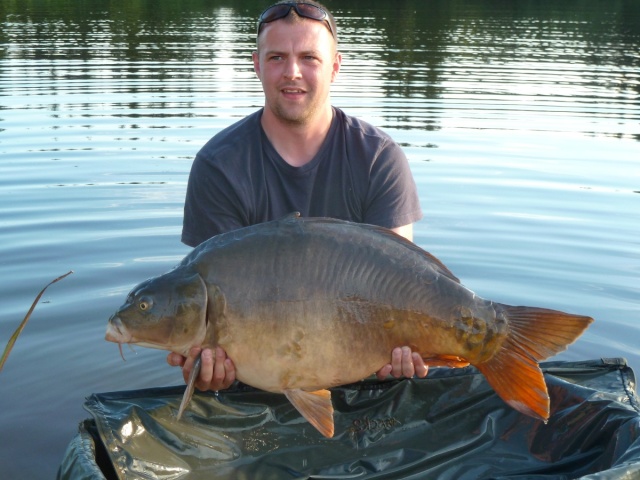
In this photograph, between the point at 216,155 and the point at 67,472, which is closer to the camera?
the point at 67,472

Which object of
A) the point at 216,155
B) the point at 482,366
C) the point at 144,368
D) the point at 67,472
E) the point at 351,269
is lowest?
the point at 144,368

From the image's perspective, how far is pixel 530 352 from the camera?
271 cm

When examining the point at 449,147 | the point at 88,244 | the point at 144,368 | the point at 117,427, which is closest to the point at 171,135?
the point at 449,147

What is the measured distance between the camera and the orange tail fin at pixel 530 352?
2684 mm

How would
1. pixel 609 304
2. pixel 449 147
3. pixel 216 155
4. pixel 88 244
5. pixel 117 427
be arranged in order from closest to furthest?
pixel 117 427 → pixel 216 155 → pixel 609 304 → pixel 88 244 → pixel 449 147

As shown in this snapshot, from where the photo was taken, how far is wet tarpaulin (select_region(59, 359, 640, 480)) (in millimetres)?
2814

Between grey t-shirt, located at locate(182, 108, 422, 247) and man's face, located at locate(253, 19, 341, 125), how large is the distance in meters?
0.14

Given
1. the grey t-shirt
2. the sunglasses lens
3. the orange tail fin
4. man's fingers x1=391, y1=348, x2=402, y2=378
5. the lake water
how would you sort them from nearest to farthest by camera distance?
1. the orange tail fin
2. man's fingers x1=391, y1=348, x2=402, y2=378
3. the grey t-shirt
4. the sunglasses lens
5. the lake water

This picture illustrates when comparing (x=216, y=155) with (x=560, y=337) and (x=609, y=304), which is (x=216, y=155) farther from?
(x=609, y=304)

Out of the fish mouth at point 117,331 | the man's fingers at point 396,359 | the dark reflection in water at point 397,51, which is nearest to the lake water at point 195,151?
the dark reflection in water at point 397,51

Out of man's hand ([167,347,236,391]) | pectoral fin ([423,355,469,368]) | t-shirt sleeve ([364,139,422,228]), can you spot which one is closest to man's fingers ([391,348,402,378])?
pectoral fin ([423,355,469,368])

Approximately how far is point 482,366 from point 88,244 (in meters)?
3.46

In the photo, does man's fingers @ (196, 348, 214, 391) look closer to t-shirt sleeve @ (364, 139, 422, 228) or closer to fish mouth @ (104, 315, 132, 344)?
fish mouth @ (104, 315, 132, 344)

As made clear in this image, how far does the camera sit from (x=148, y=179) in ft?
23.6
